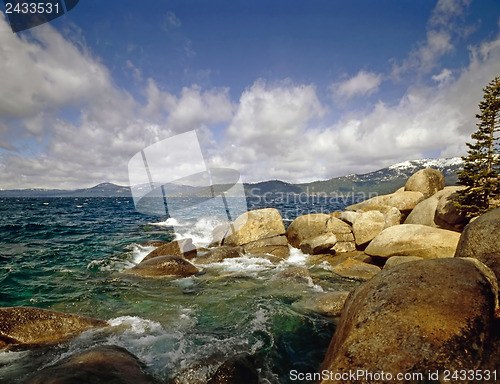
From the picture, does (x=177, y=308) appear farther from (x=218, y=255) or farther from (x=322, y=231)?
(x=322, y=231)

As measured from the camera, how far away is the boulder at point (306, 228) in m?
18.2

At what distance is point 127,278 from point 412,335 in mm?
11990

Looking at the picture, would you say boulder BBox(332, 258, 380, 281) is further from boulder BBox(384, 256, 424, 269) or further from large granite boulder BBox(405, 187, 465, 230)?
large granite boulder BBox(405, 187, 465, 230)

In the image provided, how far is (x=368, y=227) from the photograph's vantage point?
16734mm

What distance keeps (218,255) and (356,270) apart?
8579 millimetres

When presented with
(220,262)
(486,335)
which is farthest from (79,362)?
(220,262)

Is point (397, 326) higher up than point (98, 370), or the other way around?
point (397, 326)

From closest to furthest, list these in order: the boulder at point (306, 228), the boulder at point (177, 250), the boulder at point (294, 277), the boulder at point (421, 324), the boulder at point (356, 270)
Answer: the boulder at point (421, 324) < the boulder at point (294, 277) < the boulder at point (356, 270) < the boulder at point (177, 250) < the boulder at point (306, 228)

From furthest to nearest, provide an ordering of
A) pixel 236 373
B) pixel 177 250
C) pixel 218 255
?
pixel 177 250, pixel 218 255, pixel 236 373

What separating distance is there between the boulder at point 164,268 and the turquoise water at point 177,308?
0.61 metres

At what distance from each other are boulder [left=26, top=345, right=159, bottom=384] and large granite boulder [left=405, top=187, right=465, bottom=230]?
17594 millimetres

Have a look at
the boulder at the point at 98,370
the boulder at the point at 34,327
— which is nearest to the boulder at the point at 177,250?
the boulder at the point at 34,327

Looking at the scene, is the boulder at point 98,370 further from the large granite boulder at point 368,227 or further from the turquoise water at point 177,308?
the large granite boulder at point 368,227

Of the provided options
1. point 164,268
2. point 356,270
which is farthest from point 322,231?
point 164,268
